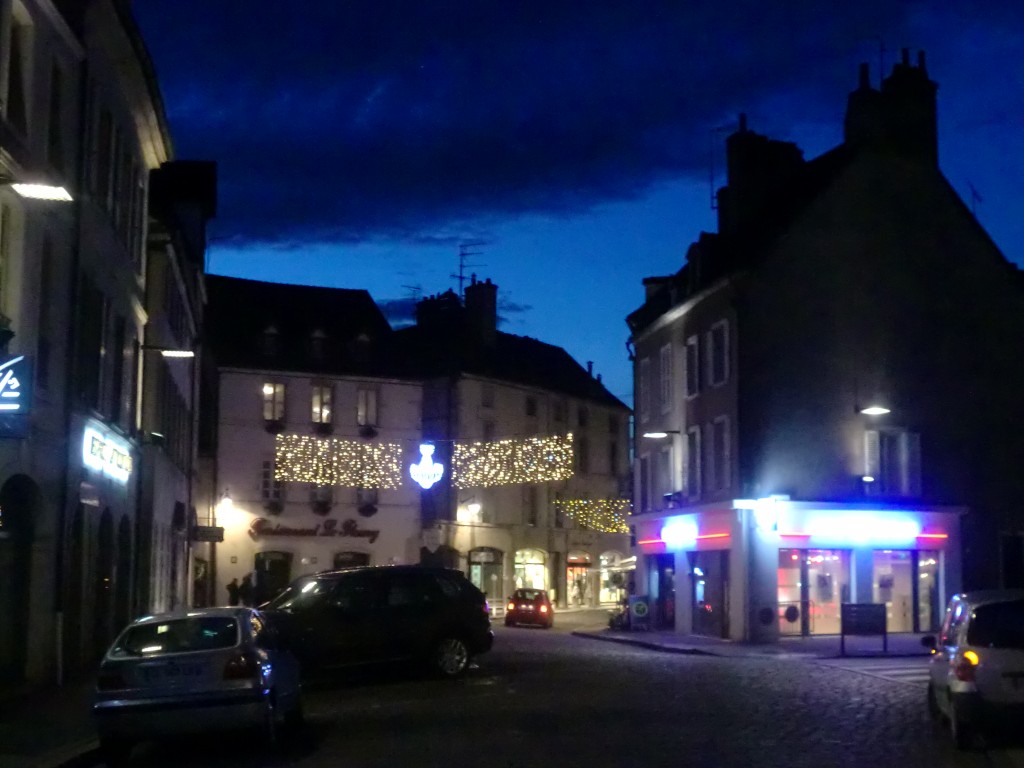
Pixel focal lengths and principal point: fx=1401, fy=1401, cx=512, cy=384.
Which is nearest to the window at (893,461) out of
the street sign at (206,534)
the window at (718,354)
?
the window at (718,354)

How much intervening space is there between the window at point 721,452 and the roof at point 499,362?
916 inches

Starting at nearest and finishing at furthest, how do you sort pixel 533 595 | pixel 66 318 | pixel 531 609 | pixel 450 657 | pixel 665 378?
1. pixel 66 318
2. pixel 450 657
3. pixel 665 378
4. pixel 531 609
5. pixel 533 595

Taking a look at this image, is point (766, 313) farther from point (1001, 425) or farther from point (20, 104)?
point (20, 104)

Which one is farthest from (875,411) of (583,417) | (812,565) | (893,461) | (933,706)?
(583,417)

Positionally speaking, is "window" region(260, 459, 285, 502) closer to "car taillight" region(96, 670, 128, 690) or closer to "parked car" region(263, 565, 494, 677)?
"parked car" region(263, 565, 494, 677)

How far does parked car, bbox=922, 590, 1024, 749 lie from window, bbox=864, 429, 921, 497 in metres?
23.2

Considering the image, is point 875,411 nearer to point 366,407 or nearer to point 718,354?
point 718,354

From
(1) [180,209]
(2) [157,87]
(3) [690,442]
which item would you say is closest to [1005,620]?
(2) [157,87]

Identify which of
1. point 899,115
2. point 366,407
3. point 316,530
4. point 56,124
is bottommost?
point 316,530

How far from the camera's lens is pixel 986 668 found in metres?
14.0

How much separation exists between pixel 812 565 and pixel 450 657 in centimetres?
1610

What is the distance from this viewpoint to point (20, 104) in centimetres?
1880

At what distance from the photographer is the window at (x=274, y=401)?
56.5 metres

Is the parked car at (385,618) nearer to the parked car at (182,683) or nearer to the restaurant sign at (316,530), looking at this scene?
the parked car at (182,683)
